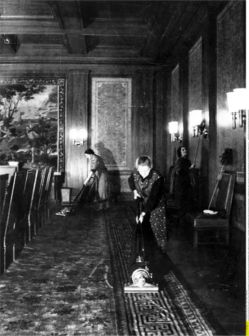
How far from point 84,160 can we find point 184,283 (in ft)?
26.8

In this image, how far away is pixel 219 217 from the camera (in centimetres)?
543

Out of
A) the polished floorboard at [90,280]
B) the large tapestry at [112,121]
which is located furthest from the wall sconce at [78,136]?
the polished floorboard at [90,280]

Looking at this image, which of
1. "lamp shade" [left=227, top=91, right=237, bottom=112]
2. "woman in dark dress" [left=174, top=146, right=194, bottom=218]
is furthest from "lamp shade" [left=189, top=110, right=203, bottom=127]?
"lamp shade" [left=227, top=91, right=237, bottom=112]

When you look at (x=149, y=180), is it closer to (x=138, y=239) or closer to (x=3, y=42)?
(x=138, y=239)

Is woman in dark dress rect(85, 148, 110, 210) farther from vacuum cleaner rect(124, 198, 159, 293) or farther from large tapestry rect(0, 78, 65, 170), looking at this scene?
vacuum cleaner rect(124, 198, 159, 293)

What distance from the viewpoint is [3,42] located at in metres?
10.6

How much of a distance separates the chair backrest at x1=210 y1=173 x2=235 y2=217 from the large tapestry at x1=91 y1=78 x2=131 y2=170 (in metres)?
5.57

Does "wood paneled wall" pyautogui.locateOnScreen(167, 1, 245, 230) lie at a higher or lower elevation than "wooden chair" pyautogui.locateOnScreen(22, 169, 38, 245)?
higher

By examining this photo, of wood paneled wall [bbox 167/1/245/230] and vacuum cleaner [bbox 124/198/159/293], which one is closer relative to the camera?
vacuum cleaner [bbox 124/198/159/293]

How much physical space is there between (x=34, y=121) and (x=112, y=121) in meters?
2.36

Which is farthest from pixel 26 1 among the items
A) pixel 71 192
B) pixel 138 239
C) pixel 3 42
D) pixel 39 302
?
pixel 39 302

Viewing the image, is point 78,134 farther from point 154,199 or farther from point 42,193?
point 154,199

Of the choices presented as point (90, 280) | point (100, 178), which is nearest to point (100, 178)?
point (100, 178)

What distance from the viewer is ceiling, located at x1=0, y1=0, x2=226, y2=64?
7.95 meters
